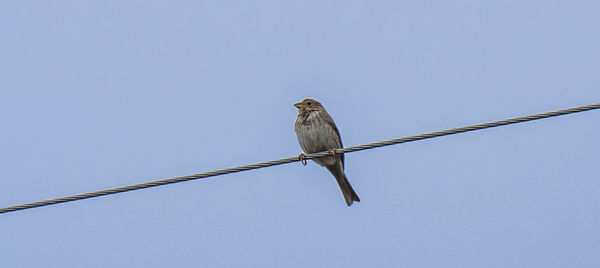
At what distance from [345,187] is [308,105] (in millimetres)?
1068

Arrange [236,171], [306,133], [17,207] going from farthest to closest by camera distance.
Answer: [306,133] < [236,171] < [17,207]

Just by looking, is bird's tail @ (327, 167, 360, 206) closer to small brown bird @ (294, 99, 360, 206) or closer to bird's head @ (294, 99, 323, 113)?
small brown bird @ (294, 99, 360, 206)

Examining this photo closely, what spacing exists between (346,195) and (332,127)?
87cm

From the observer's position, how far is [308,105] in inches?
453

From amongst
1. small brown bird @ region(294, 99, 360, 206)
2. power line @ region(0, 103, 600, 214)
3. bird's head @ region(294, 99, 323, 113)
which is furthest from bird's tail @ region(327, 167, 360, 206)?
power line @ region(0, 103, 600, 214)

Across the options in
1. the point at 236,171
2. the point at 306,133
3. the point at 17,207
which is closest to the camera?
the point at 17,207

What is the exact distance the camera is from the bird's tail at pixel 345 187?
11.5 meters

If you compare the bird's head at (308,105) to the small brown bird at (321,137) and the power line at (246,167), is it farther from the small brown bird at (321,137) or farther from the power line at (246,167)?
the power line at (246,167)

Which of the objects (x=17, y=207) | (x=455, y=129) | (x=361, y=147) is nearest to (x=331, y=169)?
(x=361, y=147)

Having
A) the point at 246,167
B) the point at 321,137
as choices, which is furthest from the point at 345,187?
the point at 246,167

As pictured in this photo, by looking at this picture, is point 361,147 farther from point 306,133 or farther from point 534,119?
point 306,133

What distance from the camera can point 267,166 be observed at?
7637 mm

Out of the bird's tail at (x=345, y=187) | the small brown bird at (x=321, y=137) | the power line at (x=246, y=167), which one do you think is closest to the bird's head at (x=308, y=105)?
the small brown bird at (x=321, y=137)

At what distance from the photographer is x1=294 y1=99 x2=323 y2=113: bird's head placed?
37.6ft
